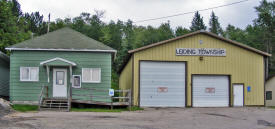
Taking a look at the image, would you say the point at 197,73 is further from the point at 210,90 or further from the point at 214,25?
the point at 214,25

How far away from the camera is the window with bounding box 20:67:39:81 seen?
22.2 metres

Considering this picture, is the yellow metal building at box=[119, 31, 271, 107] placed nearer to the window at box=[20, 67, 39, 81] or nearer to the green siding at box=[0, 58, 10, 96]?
the window at box=[20, 67, 39, 81]

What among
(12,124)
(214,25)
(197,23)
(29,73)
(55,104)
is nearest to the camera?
(12,124)

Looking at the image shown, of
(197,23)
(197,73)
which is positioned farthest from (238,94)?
(197,23)

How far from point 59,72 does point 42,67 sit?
44.3 inches

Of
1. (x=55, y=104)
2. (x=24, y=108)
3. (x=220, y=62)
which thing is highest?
(x=220, y=62)

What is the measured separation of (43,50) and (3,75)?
5.30 metres

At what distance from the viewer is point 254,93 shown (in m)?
25.8

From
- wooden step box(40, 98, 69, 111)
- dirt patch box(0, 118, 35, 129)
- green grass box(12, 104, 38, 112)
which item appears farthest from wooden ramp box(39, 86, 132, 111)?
dirt patch box(0, 118, 35, 129)

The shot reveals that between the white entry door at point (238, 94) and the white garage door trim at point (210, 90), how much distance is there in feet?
1.56

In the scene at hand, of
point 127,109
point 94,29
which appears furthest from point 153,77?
point 94,29

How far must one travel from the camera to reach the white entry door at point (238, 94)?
83.8 ft

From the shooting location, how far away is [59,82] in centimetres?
2244

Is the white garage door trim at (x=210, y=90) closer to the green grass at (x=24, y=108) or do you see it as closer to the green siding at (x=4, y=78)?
the green grass at (x=24, y=108)
